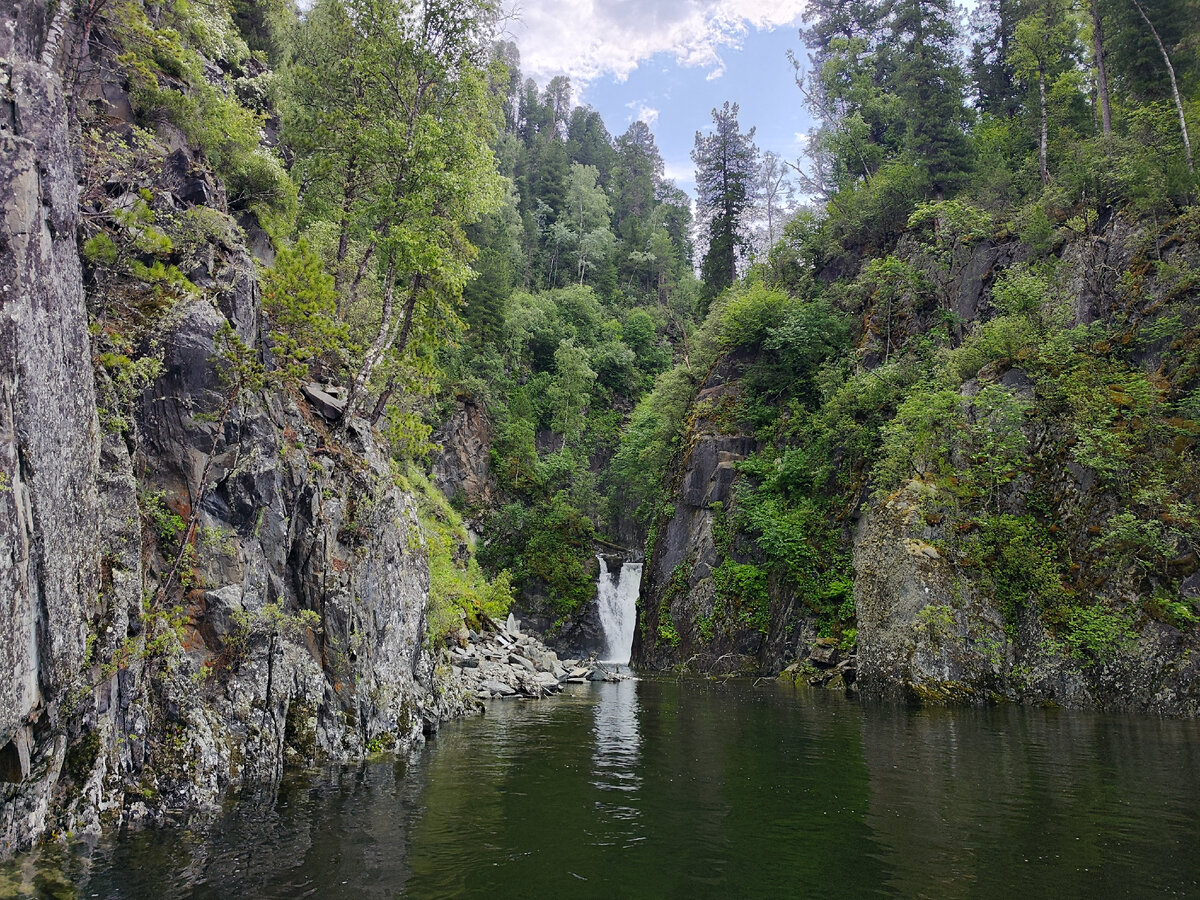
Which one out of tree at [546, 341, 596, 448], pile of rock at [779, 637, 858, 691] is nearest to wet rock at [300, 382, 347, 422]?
pile of rock at [779, 637, 858, 691]

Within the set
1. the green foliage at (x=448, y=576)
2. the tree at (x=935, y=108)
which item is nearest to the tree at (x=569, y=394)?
the green foliage at (x=448, y=576)

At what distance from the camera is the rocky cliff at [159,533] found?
6.66m

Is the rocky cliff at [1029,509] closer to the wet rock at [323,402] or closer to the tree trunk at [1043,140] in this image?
the tree trunk at [1043,140]

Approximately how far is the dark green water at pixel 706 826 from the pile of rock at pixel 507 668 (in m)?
8.25

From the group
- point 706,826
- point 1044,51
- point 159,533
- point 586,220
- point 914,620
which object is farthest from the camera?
point 586,220

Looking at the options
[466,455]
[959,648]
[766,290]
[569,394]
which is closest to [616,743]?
[959,648]

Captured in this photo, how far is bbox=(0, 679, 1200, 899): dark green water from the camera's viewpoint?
6289 millimetres

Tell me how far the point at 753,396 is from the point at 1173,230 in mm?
18409

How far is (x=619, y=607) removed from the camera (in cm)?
4066

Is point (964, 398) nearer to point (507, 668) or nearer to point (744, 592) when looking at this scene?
point (744, 592)

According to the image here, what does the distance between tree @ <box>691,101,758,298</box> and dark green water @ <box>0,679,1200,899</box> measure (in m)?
41.1

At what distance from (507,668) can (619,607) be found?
57.6ft

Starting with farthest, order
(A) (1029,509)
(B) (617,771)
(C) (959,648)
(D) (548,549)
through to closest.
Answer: (D) (548,549), (A) (1029,509), (C) (959,648), (B) (617,771)

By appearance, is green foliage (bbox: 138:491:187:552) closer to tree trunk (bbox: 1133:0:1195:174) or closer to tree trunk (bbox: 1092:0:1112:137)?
tree trunk (bbox: 1133:0:1195:174)
